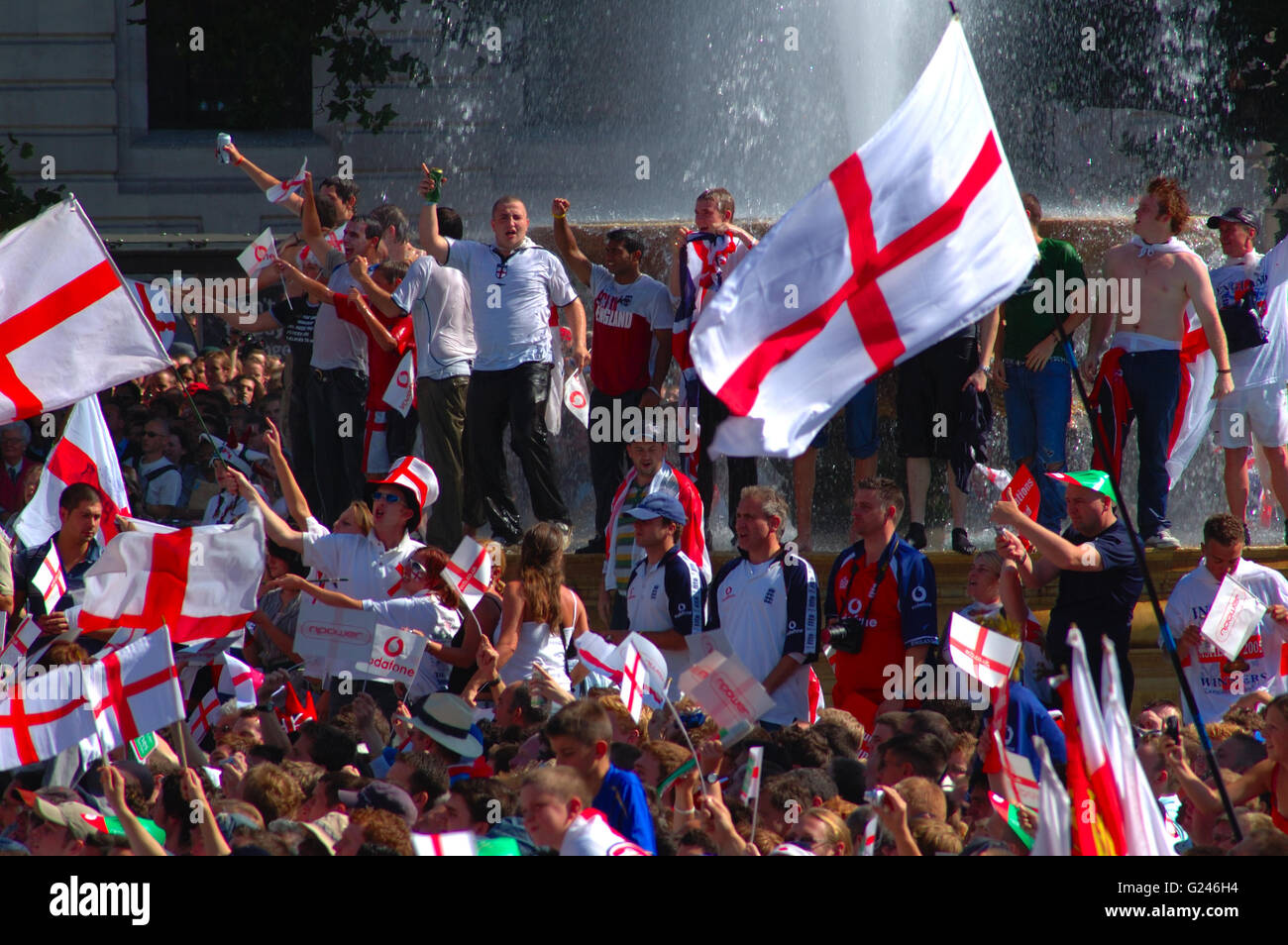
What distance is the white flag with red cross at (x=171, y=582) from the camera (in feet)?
24.1

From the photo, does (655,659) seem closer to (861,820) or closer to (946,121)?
(861,820)

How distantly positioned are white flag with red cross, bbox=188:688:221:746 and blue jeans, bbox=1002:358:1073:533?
403 centimetres

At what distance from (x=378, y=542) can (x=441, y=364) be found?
1714 mm

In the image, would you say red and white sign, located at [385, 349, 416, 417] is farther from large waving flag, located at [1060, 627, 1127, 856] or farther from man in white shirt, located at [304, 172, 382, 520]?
large waving flag, located at [1060, 627, 1127, 856]

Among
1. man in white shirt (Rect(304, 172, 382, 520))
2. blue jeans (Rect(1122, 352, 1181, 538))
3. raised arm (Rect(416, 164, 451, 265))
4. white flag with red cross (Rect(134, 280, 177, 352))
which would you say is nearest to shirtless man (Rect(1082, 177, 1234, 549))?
blue jeans (Rect(1122, 352, 1181, 538))

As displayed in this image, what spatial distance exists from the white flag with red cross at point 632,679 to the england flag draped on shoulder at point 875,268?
168cm

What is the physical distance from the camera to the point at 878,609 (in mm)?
7820

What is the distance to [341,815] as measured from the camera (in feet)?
20.6

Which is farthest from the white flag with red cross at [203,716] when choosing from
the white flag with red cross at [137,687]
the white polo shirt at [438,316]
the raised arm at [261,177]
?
the raised arm at [261,177]

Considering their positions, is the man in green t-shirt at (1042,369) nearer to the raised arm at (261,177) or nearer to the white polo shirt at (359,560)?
the white polo shirt at (359,560)

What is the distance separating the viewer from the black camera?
25.6 ft

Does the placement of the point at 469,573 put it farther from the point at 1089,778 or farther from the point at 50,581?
the point at 1089,778

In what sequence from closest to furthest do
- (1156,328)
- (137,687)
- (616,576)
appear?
(137,687) < (616,576) < (1156,328)

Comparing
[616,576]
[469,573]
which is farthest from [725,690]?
[616,576]
